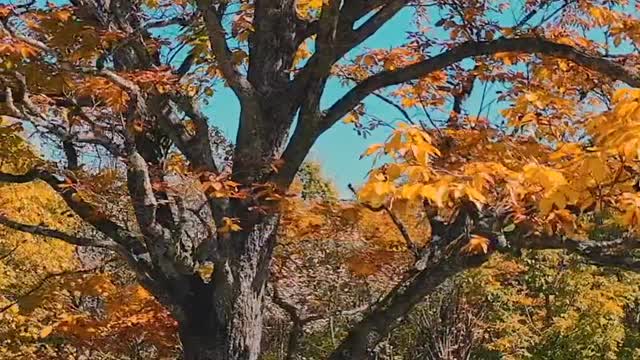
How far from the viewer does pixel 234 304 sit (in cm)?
454

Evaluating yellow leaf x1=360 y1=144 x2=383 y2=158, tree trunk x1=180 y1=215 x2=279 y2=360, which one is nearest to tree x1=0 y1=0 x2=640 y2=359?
tree trunk x1=180 y1=215 x2=279 y2=360

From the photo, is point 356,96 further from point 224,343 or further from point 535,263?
point 535,263

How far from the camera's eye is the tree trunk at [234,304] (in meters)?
4.52

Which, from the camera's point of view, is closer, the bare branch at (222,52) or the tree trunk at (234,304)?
the bare branch at (222,52)

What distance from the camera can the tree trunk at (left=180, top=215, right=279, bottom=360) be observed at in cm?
452

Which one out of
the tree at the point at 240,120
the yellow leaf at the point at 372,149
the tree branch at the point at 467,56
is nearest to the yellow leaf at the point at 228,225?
the tree at the point at 240,120

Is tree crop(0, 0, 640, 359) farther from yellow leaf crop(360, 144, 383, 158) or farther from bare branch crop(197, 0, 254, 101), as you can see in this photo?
yellow leaf crop(360, 144, 383, 158)

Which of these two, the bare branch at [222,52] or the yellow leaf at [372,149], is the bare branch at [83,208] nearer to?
the bare branch at [222,52]

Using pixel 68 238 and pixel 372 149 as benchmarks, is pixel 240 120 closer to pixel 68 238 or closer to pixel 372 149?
pixel 68 238

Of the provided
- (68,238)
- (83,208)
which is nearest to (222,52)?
(83,208)

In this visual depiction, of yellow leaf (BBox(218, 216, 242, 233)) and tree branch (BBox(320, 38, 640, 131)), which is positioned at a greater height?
tree branch (BBox(320, 38, 640, 131))

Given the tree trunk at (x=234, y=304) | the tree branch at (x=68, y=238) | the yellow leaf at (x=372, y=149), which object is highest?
the tree branch at (x=68, y=238)

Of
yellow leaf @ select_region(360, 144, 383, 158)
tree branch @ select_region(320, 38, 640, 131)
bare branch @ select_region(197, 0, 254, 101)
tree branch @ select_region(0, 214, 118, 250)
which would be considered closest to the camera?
yellow leaf @ select_region(360, 144, 383, 158)

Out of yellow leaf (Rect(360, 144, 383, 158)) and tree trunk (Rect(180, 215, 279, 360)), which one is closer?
yellow leaf (Rect(360, 144, 383, 158))
